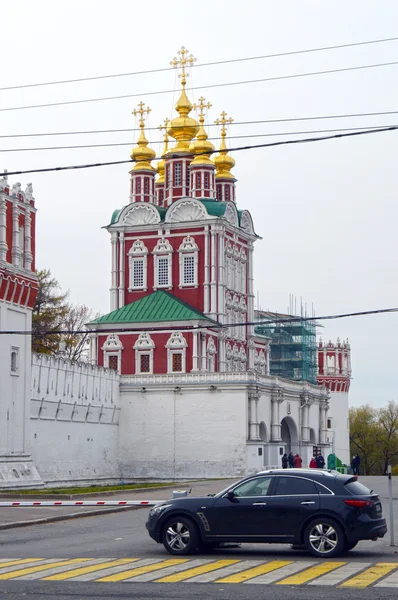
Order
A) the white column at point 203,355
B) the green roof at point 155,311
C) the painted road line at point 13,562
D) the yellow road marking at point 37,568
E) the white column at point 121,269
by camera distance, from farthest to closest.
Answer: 1. the white column at point 121,269
2. the green roof at point 155,311
3. the white column at point 203,355
4. the painted road line at point 13,562
5. the yellow road marking at point 37,568

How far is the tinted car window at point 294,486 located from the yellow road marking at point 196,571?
152 cm

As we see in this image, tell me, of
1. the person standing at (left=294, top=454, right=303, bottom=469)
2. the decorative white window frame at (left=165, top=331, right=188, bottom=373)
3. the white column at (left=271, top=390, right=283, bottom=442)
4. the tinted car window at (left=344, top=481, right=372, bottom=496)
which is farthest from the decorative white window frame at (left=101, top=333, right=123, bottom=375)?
the tinted car window at (left=344, top=481, right=372, bottom=496)

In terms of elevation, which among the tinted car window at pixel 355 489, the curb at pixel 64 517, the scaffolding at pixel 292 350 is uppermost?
the scaffolding at pixel 292 350

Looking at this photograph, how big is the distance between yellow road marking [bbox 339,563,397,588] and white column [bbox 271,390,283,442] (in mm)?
52092

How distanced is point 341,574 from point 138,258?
6136cm

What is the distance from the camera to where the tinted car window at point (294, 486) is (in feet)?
60.8

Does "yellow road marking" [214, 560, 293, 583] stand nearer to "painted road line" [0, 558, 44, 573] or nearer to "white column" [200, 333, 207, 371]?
"painted road line" [0, 558, 44, 573]

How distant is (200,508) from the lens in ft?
60.8

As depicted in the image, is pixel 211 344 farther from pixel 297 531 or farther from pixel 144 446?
pixel 297 531

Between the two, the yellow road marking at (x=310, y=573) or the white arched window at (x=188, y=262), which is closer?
the yellow road marking at (x=310, y=573)

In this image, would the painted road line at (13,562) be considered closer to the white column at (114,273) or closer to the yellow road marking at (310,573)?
the yellow road marking at (310,573)

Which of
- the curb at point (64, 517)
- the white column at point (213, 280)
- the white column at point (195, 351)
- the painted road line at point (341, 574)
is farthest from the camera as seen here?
the white column at point (213, 280)

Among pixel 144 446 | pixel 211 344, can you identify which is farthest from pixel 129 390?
pixel 211 344

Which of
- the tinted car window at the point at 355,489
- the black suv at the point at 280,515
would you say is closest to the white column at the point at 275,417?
the black suv at the point at 280,515
